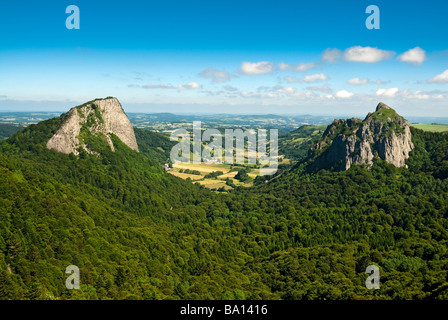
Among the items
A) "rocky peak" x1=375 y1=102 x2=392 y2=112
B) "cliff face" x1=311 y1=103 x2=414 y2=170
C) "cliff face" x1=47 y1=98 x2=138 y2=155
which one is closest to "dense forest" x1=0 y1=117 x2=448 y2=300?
"cliff face" x1=311 y1=103 x2=414 y2=170

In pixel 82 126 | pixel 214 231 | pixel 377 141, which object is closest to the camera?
pixel 214 231

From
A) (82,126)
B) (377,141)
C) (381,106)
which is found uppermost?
(381,106)

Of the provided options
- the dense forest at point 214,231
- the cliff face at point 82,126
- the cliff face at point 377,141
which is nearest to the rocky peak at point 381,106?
the cliff face at point 377,141

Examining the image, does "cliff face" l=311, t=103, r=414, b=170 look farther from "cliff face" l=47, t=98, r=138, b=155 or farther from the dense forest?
"cliff face" l=47, t=98, r=138, b=155

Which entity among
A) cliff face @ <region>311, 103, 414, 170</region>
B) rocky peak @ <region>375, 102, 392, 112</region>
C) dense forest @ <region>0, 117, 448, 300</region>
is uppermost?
rocky peak @ <region>375, 102, 392, 112</region>

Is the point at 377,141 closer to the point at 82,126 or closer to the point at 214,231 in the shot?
the point at 214,231

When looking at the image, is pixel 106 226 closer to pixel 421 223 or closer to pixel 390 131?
pixel 421 223

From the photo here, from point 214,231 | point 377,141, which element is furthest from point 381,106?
point 214,231

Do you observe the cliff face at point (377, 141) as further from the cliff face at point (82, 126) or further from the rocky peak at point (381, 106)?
the cliff face at point (82, 126)
